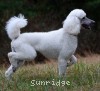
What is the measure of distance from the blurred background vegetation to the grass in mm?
9493

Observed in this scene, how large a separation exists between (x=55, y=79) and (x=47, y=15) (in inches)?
609

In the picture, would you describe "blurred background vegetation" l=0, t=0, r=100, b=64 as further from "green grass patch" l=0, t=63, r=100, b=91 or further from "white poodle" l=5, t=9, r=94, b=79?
"white poodle" l=5, t=9, r=94, b=79

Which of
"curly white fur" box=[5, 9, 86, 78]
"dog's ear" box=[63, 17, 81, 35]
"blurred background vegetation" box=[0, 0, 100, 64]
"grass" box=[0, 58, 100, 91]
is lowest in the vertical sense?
"blurred background vegetation" box=[0, 0, 100, 64]

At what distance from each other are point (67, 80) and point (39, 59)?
36.5 feet

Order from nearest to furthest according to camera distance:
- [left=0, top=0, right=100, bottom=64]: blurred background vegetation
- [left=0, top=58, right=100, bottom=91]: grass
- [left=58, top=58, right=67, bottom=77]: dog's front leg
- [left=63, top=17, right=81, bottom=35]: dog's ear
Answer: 1. [left=0, top=58, right=100, bottom=91]: grass
2. [left=63, top=17, right=81, bottom=35]: dog's ear
3. [left=58, top=58, right=67, bottom=77]: dog's front leg
4. [left=0, top=0, right=100, bottom=64]: blurred background vegetation

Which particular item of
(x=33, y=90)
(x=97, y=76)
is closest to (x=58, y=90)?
(x=33, y=90)

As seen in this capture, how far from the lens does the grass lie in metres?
8.01

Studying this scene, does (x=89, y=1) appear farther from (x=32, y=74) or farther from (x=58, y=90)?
(x=58, y=90)

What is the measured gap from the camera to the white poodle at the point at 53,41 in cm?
877

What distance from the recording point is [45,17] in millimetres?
23516

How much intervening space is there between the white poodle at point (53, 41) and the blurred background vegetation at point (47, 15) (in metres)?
10.4

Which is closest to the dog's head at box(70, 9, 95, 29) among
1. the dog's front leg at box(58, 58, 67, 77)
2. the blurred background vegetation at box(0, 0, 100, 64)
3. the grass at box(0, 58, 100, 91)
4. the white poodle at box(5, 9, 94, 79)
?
the white poodle at box(5, 9, 94, 79)

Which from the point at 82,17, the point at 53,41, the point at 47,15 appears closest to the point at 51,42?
the point at 53,41

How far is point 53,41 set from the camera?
8.82m
